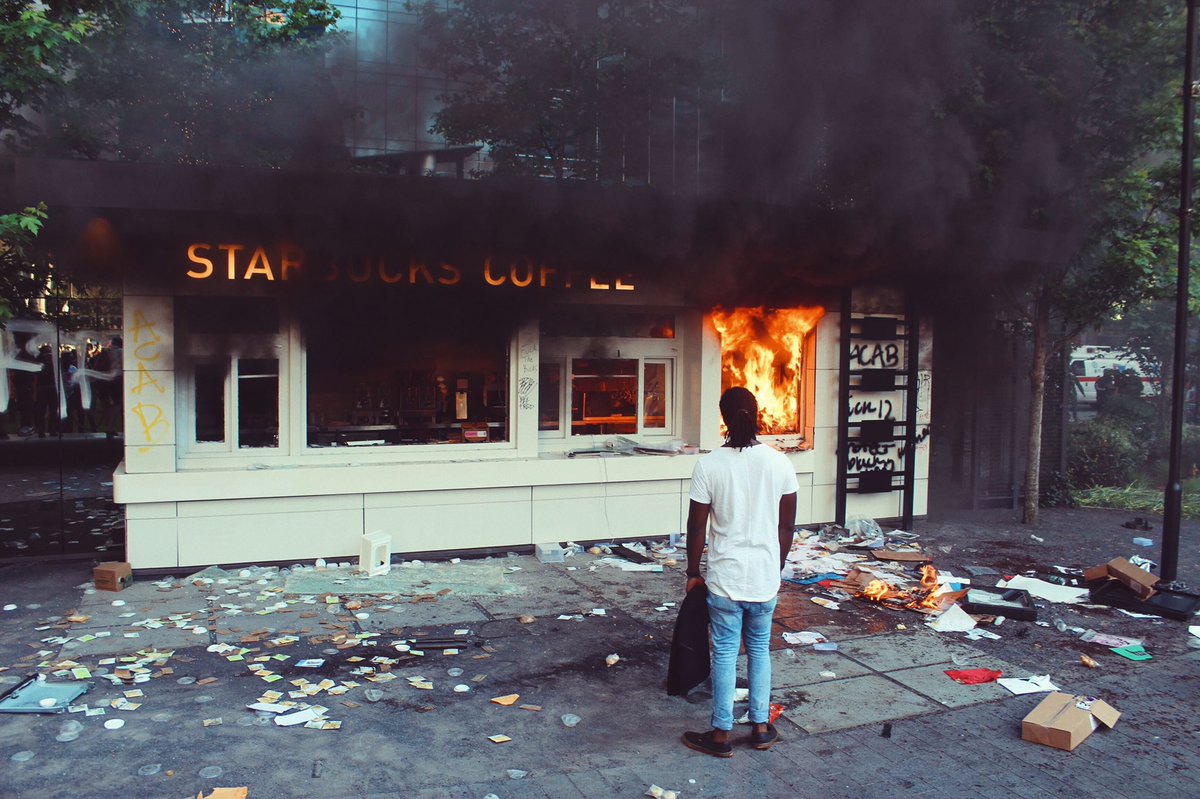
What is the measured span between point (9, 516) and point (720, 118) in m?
8.99

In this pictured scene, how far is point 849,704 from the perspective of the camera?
509cm

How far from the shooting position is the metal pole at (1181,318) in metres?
7.30

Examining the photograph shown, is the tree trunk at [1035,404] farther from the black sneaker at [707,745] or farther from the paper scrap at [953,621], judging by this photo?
the black sneaker at [707,745]

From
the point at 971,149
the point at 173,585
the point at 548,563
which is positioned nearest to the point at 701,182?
the point at 971,149

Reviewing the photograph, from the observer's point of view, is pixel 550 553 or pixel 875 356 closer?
pixel 550 553

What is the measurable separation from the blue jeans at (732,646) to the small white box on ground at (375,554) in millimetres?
4311

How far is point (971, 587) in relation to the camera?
772 centimetres

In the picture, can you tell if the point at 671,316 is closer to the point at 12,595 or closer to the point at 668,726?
the point at 668,726

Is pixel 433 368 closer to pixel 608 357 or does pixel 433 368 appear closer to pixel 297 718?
pixel 608 357

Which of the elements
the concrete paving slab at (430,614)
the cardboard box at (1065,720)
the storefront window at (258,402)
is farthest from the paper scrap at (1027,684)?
the storefront window at (258,402)

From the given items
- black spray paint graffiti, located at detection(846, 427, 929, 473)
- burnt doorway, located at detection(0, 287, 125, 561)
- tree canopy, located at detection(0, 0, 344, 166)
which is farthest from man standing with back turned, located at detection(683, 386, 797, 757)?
tree canopy, located at detection(0, 0, 344, 166)

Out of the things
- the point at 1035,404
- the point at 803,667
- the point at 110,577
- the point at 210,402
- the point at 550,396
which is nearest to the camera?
the point at 803,667

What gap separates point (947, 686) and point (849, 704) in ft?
2.52

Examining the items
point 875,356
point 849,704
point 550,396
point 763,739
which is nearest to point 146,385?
point 550,396
